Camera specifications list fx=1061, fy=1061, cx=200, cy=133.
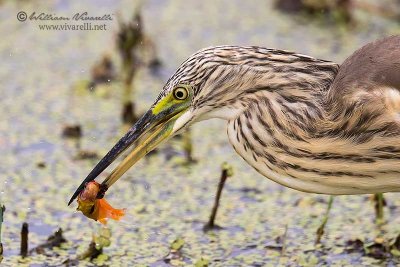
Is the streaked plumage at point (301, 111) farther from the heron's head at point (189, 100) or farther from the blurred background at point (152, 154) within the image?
the blurred background at point (152, 154)

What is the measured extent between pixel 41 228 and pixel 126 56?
1357mm

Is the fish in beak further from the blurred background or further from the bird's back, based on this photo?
the blurred background

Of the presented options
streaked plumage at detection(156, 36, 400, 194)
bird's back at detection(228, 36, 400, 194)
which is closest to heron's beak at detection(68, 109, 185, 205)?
streaked plumage at detection(156, 36, 400, 194)

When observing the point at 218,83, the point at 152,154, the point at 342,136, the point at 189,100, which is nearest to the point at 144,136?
the point at 189,100

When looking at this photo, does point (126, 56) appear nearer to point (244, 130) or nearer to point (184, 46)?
point (184, 46)

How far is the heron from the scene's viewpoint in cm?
340

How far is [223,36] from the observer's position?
6598 mm

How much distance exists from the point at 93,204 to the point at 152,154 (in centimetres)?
147

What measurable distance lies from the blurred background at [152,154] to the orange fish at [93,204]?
0.28 m

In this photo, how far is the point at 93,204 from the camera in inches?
142

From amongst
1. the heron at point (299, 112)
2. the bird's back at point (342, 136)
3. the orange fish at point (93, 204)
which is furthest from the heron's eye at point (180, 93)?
the orange fish at point (93, 204)

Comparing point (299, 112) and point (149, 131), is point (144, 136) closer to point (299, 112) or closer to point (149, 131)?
point (149, 131)

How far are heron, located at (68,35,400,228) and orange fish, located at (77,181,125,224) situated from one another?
0.16m

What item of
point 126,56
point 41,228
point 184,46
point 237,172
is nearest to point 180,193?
point 237,172
